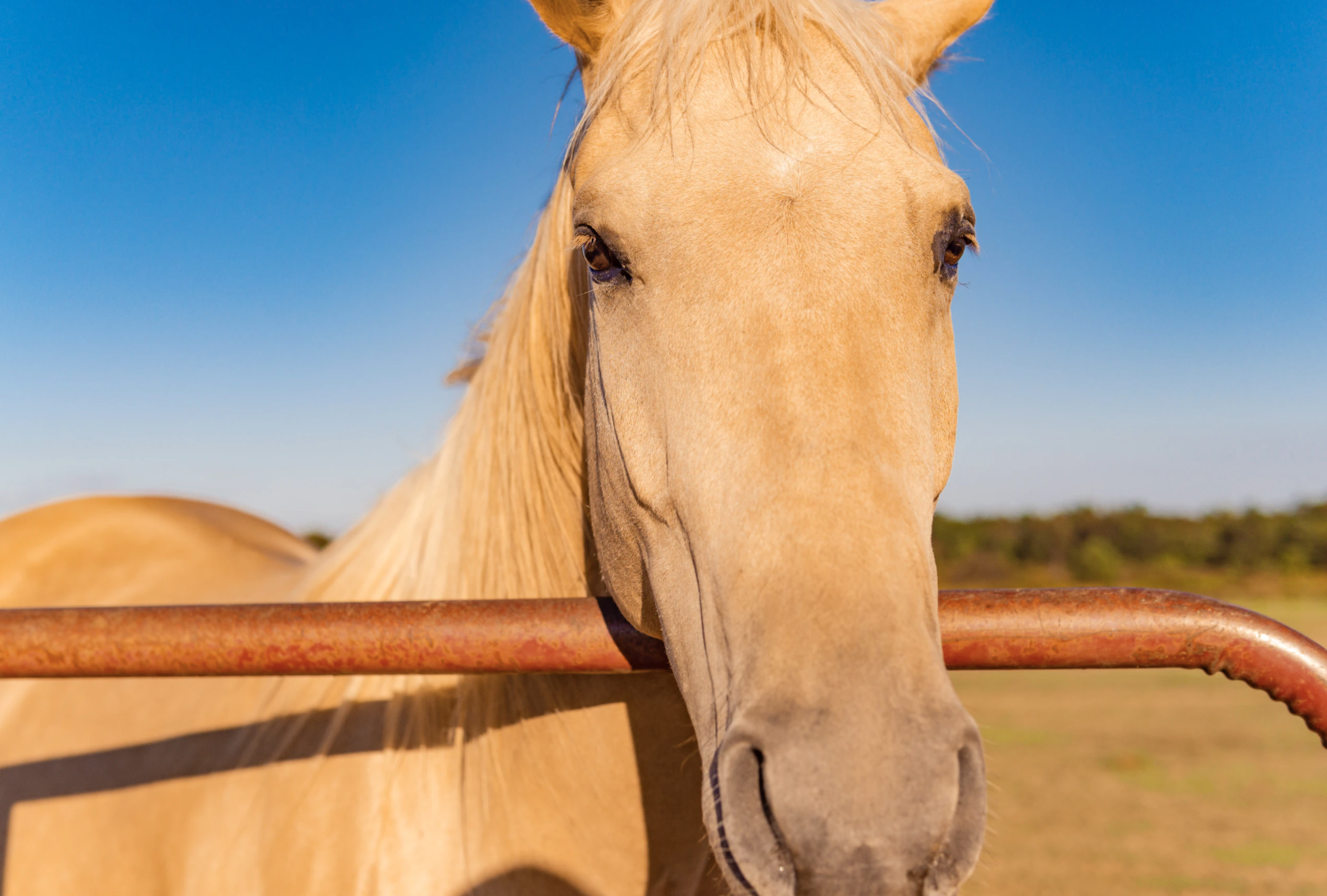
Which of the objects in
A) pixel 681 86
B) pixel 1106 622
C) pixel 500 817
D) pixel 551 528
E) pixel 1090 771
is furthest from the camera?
pixel 1090 771

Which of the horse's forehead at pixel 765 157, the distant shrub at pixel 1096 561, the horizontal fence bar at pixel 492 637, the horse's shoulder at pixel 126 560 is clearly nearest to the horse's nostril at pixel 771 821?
the horizontal fence bar at pixel 492 637

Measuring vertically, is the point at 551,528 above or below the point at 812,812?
above

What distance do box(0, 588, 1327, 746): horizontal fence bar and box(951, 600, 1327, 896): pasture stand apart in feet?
1.02

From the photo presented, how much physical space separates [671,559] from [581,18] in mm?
962

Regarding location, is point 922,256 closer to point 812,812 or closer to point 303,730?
point 812,812

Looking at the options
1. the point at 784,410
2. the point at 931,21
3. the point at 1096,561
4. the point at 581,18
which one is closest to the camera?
the point at 784,410

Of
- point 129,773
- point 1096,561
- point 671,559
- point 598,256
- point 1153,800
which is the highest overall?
point 598,256

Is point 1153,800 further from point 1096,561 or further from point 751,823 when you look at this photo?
point 1096,561

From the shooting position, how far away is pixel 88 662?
1137mm

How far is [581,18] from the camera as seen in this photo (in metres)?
1.45

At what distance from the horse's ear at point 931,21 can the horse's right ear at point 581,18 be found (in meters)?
A: 0.56

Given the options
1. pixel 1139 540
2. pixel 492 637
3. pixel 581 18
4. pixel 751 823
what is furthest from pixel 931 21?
pixel 1139 540

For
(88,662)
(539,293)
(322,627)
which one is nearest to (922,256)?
(539,293)

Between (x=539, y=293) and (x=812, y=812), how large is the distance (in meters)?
1.10
